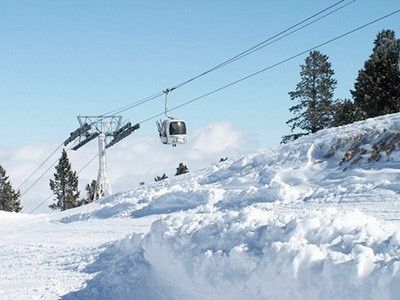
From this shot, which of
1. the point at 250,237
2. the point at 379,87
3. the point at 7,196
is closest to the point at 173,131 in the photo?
the point at 250,237

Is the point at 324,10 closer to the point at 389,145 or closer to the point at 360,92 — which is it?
the point at 389,145

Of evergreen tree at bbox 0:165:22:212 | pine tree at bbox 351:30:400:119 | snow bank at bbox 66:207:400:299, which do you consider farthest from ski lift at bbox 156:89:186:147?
evergreen tree at bbox 0:165:22:212

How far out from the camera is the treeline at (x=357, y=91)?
141ft

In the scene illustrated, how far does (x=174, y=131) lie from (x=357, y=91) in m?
22.9

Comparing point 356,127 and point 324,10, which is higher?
point 324,10

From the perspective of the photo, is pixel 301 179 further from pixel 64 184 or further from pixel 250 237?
pixel 64 184

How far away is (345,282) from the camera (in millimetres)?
6133

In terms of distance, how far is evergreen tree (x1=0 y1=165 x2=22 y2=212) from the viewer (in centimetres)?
7552

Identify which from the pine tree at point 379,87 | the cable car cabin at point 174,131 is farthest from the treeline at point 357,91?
the cable car cabin at point 174,131

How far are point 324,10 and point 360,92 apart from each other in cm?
2493

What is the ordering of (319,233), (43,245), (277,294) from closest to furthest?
(277,294), (319,233), (43,245)

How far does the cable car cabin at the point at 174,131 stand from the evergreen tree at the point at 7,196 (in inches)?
2117

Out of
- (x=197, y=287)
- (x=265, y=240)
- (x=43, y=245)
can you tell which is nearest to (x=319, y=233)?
(x=265, y=240)

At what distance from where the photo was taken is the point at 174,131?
26.4 m
